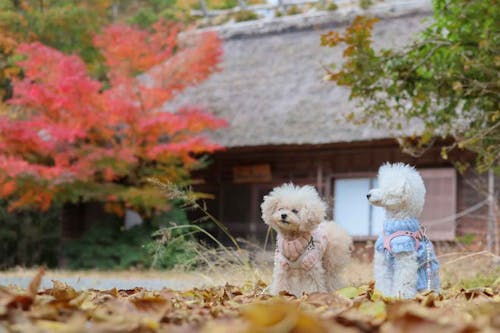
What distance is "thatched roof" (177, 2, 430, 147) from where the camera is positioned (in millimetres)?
14508

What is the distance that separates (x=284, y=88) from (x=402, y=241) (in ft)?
38.0

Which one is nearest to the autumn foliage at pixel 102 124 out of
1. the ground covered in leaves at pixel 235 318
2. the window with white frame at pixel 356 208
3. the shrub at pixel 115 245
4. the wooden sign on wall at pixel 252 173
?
the shrub at pixel 115 245

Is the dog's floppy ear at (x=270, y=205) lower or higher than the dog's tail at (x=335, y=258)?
higher

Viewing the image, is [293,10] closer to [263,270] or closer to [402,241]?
[263,270]

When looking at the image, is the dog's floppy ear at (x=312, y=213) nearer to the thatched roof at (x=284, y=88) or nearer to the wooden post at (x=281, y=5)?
the thatched roof at (x=284, y=88)

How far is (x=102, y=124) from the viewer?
13289 mm

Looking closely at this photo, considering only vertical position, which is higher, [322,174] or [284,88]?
[284,88]

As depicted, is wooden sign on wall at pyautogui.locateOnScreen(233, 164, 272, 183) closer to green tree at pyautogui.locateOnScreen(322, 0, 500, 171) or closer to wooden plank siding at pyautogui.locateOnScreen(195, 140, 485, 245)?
wooden plank siding at pyautogui.locateOnScreen(195, 140, 485, 245)

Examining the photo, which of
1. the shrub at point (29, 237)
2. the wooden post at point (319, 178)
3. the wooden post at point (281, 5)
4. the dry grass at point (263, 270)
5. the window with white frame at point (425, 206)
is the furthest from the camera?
the wooden post at point (281, 5)

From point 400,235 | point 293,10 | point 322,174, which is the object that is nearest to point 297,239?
point 400,235

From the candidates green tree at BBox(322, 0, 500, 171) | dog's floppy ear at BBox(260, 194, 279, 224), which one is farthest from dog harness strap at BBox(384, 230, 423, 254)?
green tree at BBox(322, 0, 500, 171)

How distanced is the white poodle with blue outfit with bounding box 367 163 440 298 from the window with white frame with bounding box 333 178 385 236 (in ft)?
30.7

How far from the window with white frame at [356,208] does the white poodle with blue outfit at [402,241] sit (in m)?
9.37

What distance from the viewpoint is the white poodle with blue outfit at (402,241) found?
4895 mm
